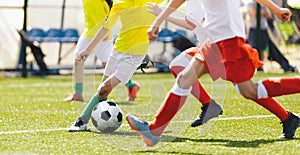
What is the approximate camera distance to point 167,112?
5.62 m

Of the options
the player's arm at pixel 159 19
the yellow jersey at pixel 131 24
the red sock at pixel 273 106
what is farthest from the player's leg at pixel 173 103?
the yellow jersey at pixel 131 24

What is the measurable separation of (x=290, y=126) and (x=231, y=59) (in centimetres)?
100

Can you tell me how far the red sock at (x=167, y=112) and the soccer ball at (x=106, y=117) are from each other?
105 cm

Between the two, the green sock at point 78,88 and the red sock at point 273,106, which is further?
the green sock at point 78,88

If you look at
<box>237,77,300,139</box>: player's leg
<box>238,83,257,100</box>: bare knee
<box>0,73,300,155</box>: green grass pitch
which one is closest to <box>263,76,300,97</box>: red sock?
<box>237,77,300,139</box>: player's leg

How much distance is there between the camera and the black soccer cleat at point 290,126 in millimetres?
6184

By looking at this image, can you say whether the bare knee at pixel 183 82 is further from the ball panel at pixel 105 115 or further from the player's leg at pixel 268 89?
the ball panel at pixel 105 115

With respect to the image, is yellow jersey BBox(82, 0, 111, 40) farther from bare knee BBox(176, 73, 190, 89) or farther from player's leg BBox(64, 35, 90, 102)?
bare knee BBox(176, 73, 190, 89)

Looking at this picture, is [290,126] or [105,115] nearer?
[290,126]

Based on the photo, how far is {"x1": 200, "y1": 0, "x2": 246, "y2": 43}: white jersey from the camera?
560cm

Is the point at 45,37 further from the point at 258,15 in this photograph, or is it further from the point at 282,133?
the point at 282,133

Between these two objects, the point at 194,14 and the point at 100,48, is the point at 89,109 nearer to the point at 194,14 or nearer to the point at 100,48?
the point at 194,14

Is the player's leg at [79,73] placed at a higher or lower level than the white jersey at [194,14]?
lower

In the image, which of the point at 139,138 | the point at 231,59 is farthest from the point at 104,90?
the point at 231,59
